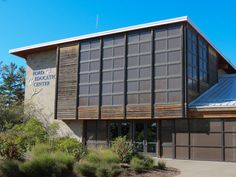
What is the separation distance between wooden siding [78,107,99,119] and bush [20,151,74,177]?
39.4 ft

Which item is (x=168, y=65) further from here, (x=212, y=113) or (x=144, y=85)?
(x=212, y=113)

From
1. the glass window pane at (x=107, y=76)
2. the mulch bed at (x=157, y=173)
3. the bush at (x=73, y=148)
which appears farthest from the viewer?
the glass window pane at (x=107, y=76)

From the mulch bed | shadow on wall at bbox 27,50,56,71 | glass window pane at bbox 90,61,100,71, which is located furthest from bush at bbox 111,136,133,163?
shadow on wall at bbox 27,50,56,71

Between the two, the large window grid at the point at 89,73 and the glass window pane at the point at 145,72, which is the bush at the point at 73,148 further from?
the large window grid at the point at 89,73

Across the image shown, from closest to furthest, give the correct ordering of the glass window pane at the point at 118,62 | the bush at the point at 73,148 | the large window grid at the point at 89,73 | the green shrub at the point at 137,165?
the green shrub at the point at 137,165, the bush at the point at 73,148, the glass window pane at the point at 118,62, the large window grid at the point at 89,73

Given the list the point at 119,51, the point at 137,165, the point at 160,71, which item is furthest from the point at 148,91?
the point at 137,165

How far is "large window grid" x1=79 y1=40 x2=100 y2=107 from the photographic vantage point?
2564 centimetres

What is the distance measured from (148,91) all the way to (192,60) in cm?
347

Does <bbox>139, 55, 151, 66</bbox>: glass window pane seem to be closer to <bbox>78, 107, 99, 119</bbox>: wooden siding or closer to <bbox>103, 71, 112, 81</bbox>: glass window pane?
<bbox>103, 71, 112, 81</bbox>: glass window pane

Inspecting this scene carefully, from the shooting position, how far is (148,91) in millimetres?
23188

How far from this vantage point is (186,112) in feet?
70.8

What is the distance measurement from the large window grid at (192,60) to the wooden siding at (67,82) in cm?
841

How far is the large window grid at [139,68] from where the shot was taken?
922 inches

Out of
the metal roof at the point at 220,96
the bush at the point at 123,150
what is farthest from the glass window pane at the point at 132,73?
the bush at the point at 123,150
